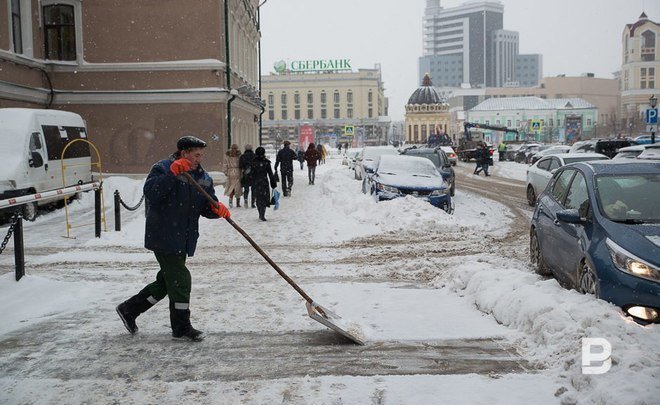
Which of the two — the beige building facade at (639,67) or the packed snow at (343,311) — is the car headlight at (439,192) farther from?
the beige building facade at (639,67)

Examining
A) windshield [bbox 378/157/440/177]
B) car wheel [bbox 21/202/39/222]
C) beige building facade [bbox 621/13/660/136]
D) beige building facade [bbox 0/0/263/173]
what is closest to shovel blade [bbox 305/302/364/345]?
windshield [bbox 378/157/440/177]

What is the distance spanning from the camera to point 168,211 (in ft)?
19.7

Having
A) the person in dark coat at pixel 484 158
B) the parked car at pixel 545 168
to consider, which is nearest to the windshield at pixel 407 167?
the parked car at pixel 545 168

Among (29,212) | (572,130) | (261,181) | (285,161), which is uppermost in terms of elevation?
(572,130)

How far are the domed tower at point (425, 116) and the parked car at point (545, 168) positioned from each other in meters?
120

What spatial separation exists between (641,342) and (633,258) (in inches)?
43.2

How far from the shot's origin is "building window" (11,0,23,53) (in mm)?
20875

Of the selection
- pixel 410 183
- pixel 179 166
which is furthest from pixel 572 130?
pixel 179 166

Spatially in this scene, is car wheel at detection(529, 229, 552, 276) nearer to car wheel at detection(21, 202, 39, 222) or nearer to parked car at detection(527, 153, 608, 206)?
parked car at detection(527, 153, 608, 206)

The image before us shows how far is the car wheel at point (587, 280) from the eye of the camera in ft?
19.9

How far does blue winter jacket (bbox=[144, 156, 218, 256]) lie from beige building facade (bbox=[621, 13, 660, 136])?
6837cm

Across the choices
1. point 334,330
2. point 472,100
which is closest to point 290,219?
point 334,330

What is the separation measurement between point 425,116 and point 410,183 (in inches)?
4935

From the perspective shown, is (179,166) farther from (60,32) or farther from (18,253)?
(60,32)
